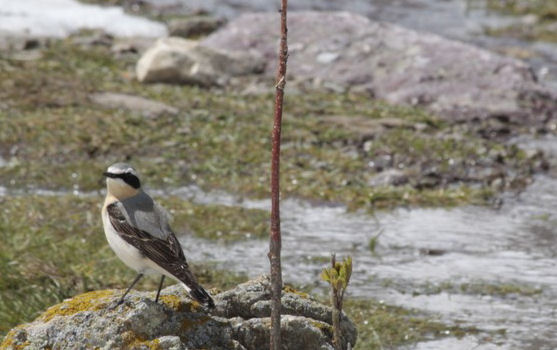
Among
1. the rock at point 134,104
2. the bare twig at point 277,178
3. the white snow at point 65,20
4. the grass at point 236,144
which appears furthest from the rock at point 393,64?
the bare twig at point 277,178

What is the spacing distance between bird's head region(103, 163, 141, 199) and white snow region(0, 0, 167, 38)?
13.1 meters

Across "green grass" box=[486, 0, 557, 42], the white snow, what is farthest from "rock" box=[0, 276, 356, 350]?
"green grass" box=[486, 0, 557, 42]

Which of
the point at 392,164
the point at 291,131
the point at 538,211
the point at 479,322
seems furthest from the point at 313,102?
the point at 479,322

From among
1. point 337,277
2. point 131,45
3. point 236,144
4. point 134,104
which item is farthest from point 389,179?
point 337,277

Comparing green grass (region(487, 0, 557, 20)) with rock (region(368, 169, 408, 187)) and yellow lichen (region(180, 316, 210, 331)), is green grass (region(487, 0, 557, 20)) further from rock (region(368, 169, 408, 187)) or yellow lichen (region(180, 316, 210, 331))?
yellow lichen (region(180, 316, 210, 331))

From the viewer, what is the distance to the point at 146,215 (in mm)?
5809

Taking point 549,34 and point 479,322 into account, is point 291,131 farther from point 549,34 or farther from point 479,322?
point 549,34

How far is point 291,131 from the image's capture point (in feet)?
46.2

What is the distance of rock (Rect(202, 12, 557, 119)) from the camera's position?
632 inches

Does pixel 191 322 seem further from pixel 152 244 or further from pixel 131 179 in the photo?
pixel 131 179

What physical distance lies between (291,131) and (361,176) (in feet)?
5.55

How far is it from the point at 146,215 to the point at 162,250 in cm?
30

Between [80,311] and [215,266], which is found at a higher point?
[80,311]

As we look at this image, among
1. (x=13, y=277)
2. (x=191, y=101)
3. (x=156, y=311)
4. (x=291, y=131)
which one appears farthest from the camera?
(x=191, y=101)
